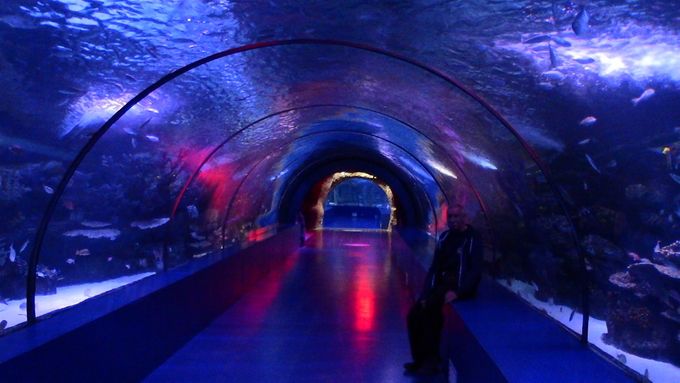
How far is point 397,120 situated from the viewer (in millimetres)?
10406

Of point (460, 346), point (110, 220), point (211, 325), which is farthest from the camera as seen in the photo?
point (110, 220)

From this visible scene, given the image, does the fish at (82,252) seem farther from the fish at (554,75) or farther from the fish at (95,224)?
the fish at (554,75)

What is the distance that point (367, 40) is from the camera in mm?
5629

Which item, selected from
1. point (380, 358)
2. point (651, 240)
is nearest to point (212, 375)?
point (380, 358)

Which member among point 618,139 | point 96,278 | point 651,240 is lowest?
point 96,278

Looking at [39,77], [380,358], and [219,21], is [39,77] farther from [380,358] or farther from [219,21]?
[380,358]

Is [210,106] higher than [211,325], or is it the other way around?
[210,106]

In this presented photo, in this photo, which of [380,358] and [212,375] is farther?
[380,358]

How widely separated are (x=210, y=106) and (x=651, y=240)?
666 centimetres

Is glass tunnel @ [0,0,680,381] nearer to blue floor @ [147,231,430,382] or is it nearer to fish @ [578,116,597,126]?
fish @ [578,116,597,126]

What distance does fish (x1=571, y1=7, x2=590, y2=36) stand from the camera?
4.12 meters

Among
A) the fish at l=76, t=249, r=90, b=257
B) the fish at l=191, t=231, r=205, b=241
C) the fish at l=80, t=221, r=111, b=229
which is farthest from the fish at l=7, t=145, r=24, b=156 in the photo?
the fish at l=191, t=231, r=205, b=241

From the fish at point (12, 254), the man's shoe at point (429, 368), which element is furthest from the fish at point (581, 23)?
the fish at point (12, 254)

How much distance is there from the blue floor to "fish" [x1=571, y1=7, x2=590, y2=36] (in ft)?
11.9
